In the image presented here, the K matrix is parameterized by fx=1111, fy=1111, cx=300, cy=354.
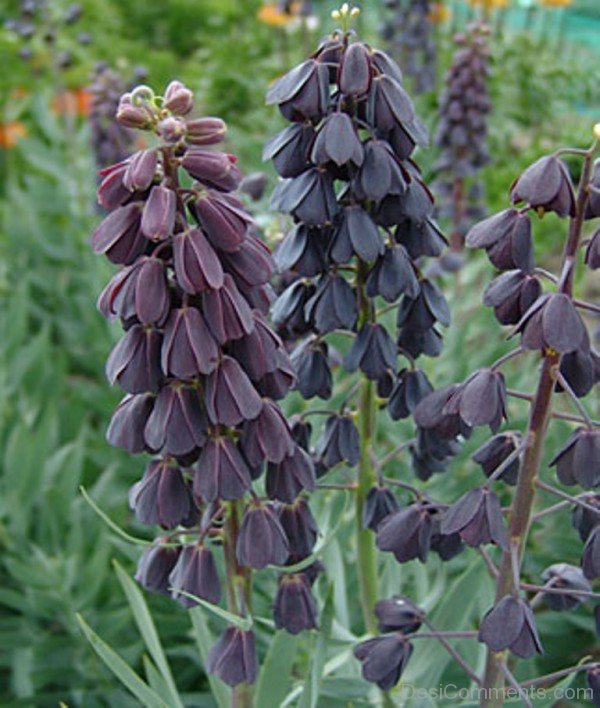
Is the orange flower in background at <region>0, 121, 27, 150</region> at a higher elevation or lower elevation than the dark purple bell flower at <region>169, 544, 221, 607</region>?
higher

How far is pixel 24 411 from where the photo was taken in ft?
9.48

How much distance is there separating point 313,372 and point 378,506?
23 centimetres

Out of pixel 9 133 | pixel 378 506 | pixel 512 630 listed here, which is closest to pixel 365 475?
pixel 378 506

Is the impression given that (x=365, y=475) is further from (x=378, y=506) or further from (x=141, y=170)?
(x=141, y=170)

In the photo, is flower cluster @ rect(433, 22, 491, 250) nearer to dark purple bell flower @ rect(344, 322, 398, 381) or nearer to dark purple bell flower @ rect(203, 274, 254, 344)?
dark purple bell flower @ rect(344, 322, 398, 381)

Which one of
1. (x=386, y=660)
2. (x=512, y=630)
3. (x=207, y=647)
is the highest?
(x=512, y=630)

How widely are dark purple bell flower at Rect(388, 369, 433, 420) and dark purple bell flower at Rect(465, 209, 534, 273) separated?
1.01 feet

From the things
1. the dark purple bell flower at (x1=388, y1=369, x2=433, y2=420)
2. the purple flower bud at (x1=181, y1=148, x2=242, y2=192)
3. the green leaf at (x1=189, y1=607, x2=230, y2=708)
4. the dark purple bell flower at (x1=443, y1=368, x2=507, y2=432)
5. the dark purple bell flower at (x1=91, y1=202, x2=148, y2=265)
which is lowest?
the green leaf at (x1=189, y1=607, x2=230, y2=708)

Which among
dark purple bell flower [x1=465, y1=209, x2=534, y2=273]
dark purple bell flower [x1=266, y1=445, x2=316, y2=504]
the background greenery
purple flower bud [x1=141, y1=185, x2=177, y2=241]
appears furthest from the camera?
the background greenery

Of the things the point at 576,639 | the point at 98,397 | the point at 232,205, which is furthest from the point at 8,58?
the point at 232,205

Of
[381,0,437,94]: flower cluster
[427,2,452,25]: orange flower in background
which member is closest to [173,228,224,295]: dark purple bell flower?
[381,0,437,94]: flower cluster

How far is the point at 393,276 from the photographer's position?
4.76 feet

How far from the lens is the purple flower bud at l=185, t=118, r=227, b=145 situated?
1281 mm

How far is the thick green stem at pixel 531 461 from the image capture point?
4.27 feet
